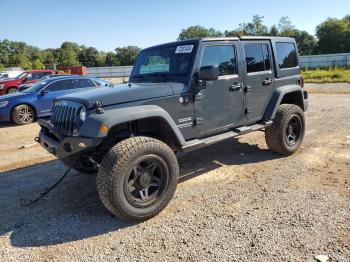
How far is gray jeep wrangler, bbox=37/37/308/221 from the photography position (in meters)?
3.73

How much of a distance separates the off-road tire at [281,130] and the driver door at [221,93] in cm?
84

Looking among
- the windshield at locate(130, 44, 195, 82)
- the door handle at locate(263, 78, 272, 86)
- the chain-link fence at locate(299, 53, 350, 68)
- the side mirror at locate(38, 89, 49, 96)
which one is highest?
the chain-link fence at locate(299, 53, 350, 68)

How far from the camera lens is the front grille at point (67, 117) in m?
3.91

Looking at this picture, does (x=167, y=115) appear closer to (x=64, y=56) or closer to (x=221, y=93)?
(x=221, y=93)

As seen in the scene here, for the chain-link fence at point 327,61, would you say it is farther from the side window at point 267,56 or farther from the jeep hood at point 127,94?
the jeep hood at point 127,94

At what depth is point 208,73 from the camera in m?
4.34

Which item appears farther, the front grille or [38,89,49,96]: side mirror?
[38,89,49,96]: side mirror

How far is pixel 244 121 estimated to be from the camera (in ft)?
17.7

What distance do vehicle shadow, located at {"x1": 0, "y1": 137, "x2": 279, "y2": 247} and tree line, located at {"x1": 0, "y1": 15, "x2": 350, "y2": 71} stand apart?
48.1 metres

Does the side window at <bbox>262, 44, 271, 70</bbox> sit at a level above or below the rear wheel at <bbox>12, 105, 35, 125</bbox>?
above

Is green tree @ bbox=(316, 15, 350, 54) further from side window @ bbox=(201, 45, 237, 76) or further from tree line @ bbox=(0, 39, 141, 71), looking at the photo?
side window @ bbox=(201, 45, 237, 76)

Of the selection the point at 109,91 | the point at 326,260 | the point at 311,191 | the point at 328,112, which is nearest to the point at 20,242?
the point at 109,91

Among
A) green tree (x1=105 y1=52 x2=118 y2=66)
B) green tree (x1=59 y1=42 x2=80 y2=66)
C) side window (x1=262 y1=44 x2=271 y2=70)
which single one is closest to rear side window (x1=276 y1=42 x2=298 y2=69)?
side window (x1=262 y1=44 x2=271 y2=70)

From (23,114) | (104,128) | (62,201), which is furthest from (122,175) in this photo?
(23,114)
